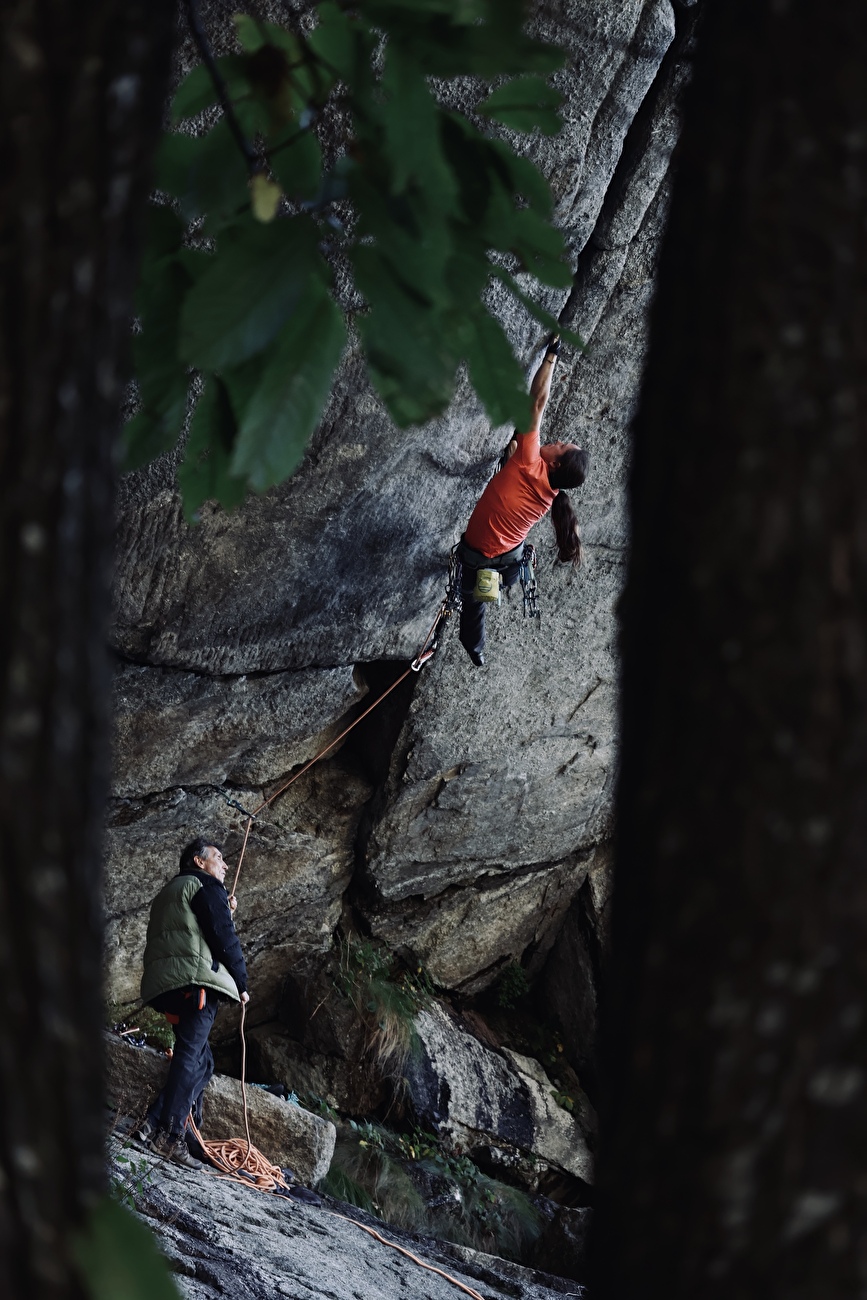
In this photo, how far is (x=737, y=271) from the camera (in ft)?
3.28

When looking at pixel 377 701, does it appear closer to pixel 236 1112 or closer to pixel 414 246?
pixel 236 1112

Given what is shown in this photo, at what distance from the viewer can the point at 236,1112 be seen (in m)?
6.98

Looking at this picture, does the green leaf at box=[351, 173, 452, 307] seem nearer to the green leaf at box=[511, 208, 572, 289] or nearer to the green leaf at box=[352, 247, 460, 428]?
the green leaf at box=[352, 247, 460, 428]

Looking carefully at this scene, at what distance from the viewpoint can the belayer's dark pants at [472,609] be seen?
22.7ft

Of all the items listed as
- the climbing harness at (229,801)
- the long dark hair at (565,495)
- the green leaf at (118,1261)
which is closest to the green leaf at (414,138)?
the green leaf at (118,1261)

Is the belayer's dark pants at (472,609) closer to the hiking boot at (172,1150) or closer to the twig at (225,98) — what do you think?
the hiking boot at (172,1150)

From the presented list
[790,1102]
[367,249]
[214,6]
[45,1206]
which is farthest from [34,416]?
[214,6]

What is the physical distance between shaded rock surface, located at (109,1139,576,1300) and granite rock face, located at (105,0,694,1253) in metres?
2.77

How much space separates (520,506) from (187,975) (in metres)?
3.18

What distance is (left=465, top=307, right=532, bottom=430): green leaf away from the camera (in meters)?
1.44

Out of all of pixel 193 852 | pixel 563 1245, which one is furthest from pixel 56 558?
pixel 563 1245

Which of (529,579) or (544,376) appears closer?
(544,376)

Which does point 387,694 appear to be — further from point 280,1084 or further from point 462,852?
point 280,1084

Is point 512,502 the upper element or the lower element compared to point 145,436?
upper
